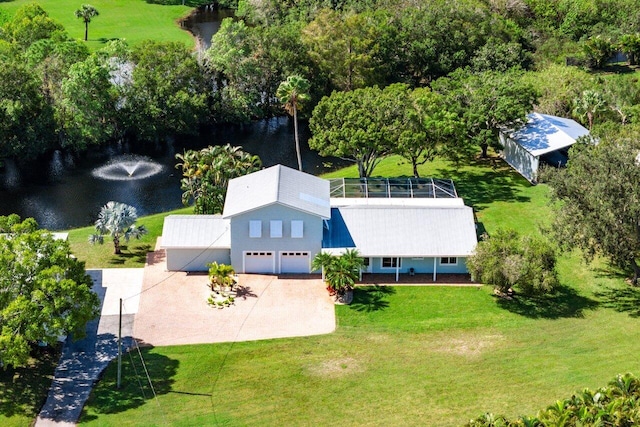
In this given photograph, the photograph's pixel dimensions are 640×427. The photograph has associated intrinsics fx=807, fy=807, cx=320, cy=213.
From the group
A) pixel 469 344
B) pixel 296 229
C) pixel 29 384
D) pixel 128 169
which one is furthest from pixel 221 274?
pixel 128 169

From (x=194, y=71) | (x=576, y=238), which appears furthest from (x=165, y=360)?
(x=194, y=71)

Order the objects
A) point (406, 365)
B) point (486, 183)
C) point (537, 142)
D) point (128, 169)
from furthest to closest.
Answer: point (128, 169)
point (537, 142)
point (486, 183)
point (406, 365)

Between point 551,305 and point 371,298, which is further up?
point 371,298

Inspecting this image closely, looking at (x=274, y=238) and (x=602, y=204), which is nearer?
(x=602, y=204)

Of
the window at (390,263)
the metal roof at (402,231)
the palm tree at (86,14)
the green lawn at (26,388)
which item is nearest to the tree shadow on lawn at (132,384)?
the green lawn at (26,388)

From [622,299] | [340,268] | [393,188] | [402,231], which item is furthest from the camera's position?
[393,188]

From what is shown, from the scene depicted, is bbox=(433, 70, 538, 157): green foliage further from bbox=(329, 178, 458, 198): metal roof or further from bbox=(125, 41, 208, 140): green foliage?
bbox=(125, 41, 208, 140): green foliage

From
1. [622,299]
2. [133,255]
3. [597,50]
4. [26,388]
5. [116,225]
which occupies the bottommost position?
[26,388]

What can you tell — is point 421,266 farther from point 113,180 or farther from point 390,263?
point 113,180

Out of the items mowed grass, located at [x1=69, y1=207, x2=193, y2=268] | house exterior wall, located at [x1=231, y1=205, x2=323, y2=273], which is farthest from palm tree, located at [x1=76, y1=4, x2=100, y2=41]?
house exterior wall, located at [x1=231, y1=205, x2=323, y2=273]
